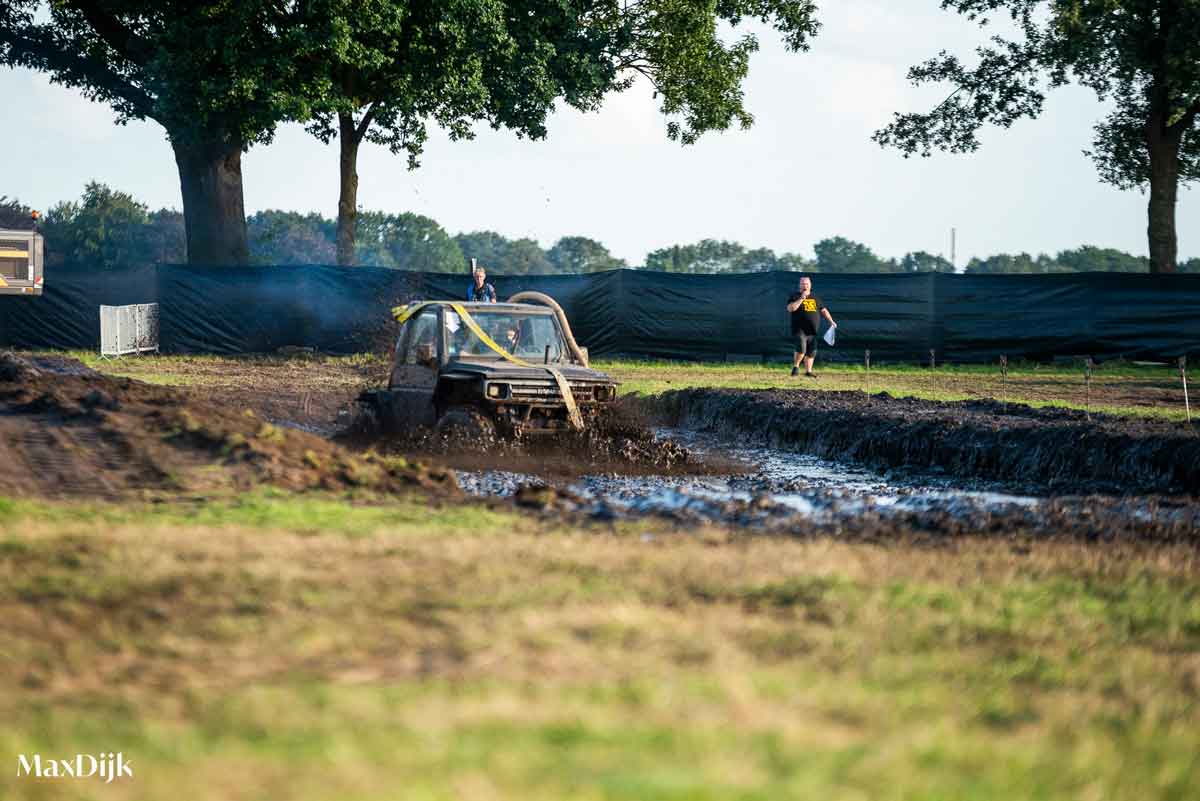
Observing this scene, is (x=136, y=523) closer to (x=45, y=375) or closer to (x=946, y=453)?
(x=946, y=453)

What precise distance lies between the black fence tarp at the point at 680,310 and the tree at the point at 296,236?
311 feet

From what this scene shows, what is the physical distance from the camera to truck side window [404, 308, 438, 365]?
44.9 ft

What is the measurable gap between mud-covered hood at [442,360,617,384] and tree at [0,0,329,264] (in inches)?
701

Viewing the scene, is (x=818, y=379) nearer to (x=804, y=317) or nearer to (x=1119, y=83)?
(x=804, y=317)

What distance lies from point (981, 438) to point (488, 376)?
4891 mm

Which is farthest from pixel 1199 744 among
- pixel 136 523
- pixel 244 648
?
pixel 136 523

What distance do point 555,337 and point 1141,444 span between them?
560 cm

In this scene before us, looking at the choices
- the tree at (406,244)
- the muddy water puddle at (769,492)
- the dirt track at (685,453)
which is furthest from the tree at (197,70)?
the tree at (406,244)

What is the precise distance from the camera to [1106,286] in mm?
29188

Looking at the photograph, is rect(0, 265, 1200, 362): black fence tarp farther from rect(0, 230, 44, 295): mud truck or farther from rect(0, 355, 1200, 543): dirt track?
rect(0, 355, 1200, 543): dirt track

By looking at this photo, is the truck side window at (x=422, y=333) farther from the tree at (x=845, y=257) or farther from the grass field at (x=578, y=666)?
the tree at (x=845, y=257)

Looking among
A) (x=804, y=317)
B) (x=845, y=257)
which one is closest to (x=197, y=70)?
(x=804, y=317)

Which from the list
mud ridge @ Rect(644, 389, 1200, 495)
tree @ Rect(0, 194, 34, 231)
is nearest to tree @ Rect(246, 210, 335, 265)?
tree @ Rect(0, 194, 34, 231)

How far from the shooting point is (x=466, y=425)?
12562mm
